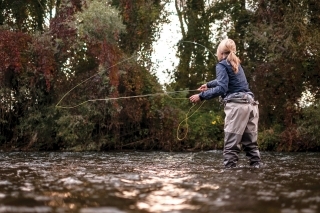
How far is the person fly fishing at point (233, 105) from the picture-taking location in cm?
805

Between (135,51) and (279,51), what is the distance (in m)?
5.36

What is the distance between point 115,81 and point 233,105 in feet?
31.9

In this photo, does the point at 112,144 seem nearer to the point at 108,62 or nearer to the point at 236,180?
the point at 108,62

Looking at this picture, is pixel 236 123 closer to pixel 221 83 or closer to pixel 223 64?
pixel 221 83

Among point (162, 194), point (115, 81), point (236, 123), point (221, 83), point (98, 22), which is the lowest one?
point (162, 194)

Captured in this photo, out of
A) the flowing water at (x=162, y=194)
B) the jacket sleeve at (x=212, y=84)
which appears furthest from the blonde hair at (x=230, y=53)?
the flowing water at (x=162, y=194)

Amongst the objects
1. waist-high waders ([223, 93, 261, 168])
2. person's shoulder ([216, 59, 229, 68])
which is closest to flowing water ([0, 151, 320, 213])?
waist-high waders ([223, 93, 261, 168])

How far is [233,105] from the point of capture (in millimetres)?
8117

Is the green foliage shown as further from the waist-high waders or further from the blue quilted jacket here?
the waist-high waders

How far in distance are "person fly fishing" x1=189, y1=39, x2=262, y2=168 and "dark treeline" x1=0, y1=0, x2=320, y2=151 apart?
9320mm

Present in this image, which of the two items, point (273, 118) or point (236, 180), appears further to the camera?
point (273, 118)

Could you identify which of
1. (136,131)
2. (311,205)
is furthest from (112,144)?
(311,205)

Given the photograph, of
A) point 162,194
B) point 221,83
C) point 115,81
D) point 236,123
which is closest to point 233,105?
point 236,123

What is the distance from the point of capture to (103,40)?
688 inches
